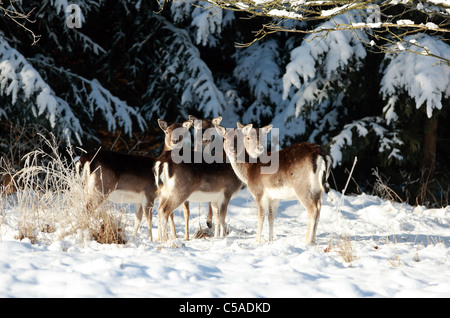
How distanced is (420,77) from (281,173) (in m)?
4.45

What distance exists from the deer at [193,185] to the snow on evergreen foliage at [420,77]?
164 inches

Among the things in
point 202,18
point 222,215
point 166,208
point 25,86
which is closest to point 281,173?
point 222,215

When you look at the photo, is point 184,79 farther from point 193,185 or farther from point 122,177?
point 193,185

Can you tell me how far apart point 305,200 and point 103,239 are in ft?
7.88

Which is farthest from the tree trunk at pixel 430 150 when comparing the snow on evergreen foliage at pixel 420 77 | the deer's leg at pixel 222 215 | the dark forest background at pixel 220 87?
the deer's leg at pixel 222 215

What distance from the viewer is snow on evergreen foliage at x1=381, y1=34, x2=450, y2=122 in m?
9.42

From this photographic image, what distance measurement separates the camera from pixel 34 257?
442 centimetres

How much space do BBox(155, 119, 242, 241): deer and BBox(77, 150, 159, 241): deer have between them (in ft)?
1.18

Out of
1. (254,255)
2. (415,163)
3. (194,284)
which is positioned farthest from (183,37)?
(194,284)

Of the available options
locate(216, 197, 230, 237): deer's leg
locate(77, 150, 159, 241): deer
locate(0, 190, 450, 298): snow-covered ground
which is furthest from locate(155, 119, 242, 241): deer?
locate(0, 190, 450, 298): snow-covered ground

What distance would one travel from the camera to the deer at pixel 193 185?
6.91m

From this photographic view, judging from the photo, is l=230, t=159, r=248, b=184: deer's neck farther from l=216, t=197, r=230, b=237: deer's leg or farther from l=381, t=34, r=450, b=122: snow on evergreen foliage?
l=381, t=34, r=450, b=122: snow on evergreen foliage

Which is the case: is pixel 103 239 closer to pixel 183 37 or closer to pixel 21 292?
pixel 21 292

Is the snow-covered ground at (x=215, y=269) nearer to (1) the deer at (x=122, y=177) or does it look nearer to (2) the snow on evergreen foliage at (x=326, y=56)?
(1) the deer at (x=122, y=177)
